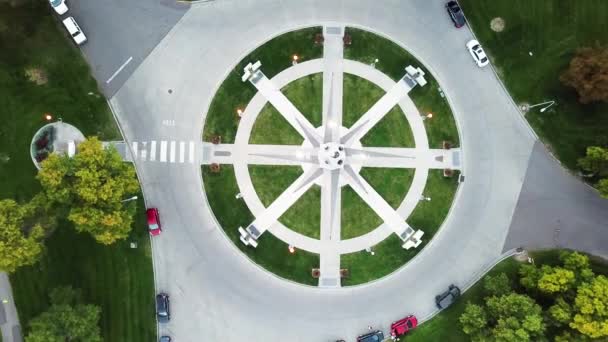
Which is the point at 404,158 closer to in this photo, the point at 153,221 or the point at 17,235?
the point at 153,221

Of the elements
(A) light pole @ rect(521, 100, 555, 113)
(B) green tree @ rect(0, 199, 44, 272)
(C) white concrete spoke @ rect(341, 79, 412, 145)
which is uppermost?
(C) white concrete spoke @ rect(341, 79, 412, 145)

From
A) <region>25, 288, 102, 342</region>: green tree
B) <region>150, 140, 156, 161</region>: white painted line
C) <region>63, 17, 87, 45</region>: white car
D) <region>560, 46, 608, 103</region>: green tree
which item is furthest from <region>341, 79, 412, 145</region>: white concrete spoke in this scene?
<region>25, 288, 102, 342</region>: green tree

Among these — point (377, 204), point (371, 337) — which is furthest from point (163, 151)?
point (371, 337)

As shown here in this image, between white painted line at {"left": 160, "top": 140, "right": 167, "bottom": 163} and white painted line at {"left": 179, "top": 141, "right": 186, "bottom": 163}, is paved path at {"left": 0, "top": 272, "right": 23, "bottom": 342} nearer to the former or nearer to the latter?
white painted line at {"left": 160, "top": 140, "right": 167, "bottom": 163}

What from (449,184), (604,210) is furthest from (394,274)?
(604,210)

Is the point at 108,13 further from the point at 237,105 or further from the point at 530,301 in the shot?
the point at 530,301

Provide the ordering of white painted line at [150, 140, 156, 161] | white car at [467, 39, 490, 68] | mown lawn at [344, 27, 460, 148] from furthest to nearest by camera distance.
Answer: mown lawn at [344, 27, 460, 148], white car at [467, 39, 490, 68], white painted line at [150, 140, 156, 161]
